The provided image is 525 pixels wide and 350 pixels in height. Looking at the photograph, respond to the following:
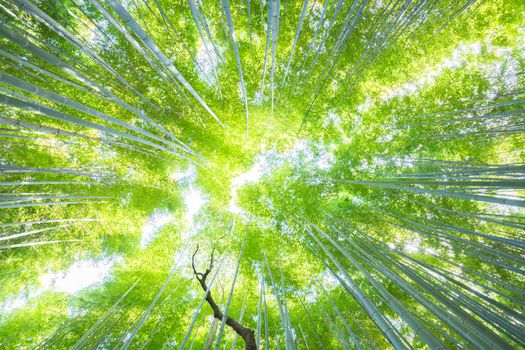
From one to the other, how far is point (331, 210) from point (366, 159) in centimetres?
145

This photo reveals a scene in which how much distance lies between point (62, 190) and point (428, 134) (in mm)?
7604

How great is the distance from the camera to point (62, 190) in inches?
187

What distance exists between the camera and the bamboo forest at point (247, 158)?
4234mm

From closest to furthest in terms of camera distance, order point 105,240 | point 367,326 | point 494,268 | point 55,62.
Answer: point 55,62 → point 494,268 → point 367,326 → point 105,240

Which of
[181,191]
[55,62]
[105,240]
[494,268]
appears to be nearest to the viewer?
[55,62]

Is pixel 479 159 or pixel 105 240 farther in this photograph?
pixel 105 240

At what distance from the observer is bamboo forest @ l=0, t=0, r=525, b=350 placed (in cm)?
423

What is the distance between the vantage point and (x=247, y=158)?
6.39m

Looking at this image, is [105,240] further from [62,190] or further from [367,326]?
[367,326]

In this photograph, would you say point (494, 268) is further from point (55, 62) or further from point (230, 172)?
point (55, 62)

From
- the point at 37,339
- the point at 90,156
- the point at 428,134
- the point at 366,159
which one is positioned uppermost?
the point at 428,134

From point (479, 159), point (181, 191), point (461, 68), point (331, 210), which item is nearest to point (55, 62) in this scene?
point (181, 191)

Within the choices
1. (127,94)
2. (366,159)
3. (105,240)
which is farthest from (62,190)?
(366,159)

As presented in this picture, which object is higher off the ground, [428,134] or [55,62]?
[428,134]
